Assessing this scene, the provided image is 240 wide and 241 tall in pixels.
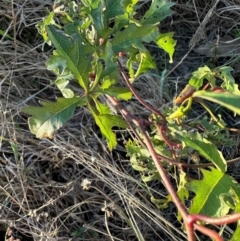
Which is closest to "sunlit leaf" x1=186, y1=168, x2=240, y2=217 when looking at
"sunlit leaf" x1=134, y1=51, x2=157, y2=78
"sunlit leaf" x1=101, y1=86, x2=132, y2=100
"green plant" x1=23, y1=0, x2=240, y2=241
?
"green plant" x1=23, y1=0, x2=240, y2=241

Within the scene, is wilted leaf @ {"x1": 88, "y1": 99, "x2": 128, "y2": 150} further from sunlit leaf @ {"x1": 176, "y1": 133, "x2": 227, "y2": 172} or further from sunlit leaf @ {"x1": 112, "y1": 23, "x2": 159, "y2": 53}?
sunlit leaf @ {"x1": 176, "y1": 133, "x2": 227, "y2": 172}

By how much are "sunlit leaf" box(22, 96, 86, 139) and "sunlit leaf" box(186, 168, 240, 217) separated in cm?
27

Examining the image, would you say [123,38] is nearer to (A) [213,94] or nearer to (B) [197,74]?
(B) [197,74]

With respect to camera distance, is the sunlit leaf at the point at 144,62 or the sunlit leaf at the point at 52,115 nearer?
the sunlit leaf at the point at 52,115

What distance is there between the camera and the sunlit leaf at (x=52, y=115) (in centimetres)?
106

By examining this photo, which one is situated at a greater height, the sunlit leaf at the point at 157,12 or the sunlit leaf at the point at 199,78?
Result: the sunlit leaf at the point at 157,12

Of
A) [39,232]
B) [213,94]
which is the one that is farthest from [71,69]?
[39,232]

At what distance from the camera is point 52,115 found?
3.51 ft

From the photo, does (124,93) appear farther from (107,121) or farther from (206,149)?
(206,149)

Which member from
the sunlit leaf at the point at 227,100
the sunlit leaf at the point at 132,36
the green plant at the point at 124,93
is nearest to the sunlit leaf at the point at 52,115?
the green plant at the point at 124,93

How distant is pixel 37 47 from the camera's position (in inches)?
78.8

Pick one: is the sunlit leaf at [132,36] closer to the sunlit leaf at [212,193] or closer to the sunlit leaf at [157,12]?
the sunlit leaf at [157,12]

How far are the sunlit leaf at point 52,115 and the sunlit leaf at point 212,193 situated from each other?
0.89 feet

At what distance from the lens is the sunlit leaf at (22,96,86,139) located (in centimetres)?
106
